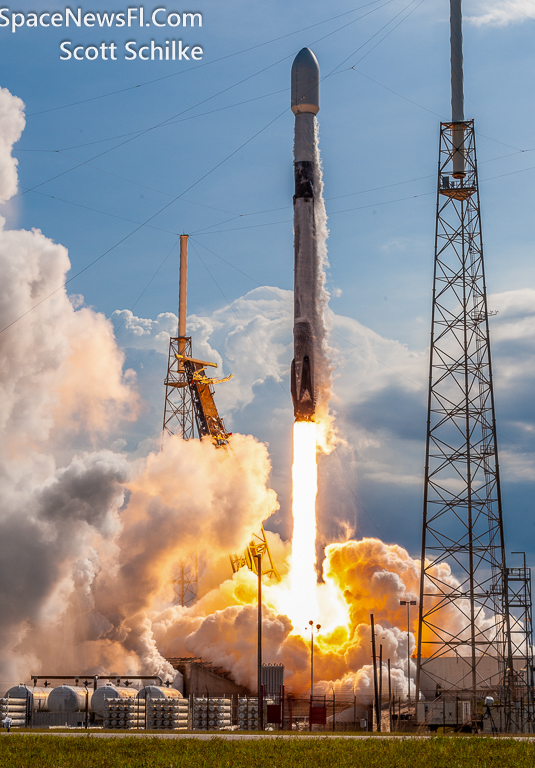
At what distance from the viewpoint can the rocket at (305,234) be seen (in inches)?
2518

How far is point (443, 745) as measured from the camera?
34.0 metres

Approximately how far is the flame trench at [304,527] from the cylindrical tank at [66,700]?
16273mm

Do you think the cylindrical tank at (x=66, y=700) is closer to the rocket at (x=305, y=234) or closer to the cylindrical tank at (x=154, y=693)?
the cylindrical tank at (x=154, y=693)

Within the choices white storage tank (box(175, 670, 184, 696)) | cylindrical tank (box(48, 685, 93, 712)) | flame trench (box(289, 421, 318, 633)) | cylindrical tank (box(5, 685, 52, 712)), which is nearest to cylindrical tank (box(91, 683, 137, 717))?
cylindrical tank (box(48, 685, 93, 712))

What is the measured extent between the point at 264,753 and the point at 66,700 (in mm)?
32133

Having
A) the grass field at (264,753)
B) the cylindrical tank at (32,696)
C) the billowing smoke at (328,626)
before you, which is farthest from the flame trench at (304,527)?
the grass field at (264,753)

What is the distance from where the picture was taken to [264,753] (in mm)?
31234

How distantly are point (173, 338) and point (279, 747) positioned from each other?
53925 mm

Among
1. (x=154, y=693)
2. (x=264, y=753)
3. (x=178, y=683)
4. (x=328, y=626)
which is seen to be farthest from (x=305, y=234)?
(x=264, y=753)

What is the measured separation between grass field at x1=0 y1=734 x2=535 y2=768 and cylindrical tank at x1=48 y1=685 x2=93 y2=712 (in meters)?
22.8

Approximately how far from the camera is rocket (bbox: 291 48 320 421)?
64.0 metres

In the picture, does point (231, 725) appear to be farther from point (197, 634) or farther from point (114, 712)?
point (197, 634)

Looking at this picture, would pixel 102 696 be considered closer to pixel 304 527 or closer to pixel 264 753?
pixel 304 527

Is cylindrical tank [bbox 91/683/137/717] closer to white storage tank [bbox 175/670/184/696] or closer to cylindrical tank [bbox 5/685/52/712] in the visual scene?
cylindrical tank [bbox 5/685/52/712]
